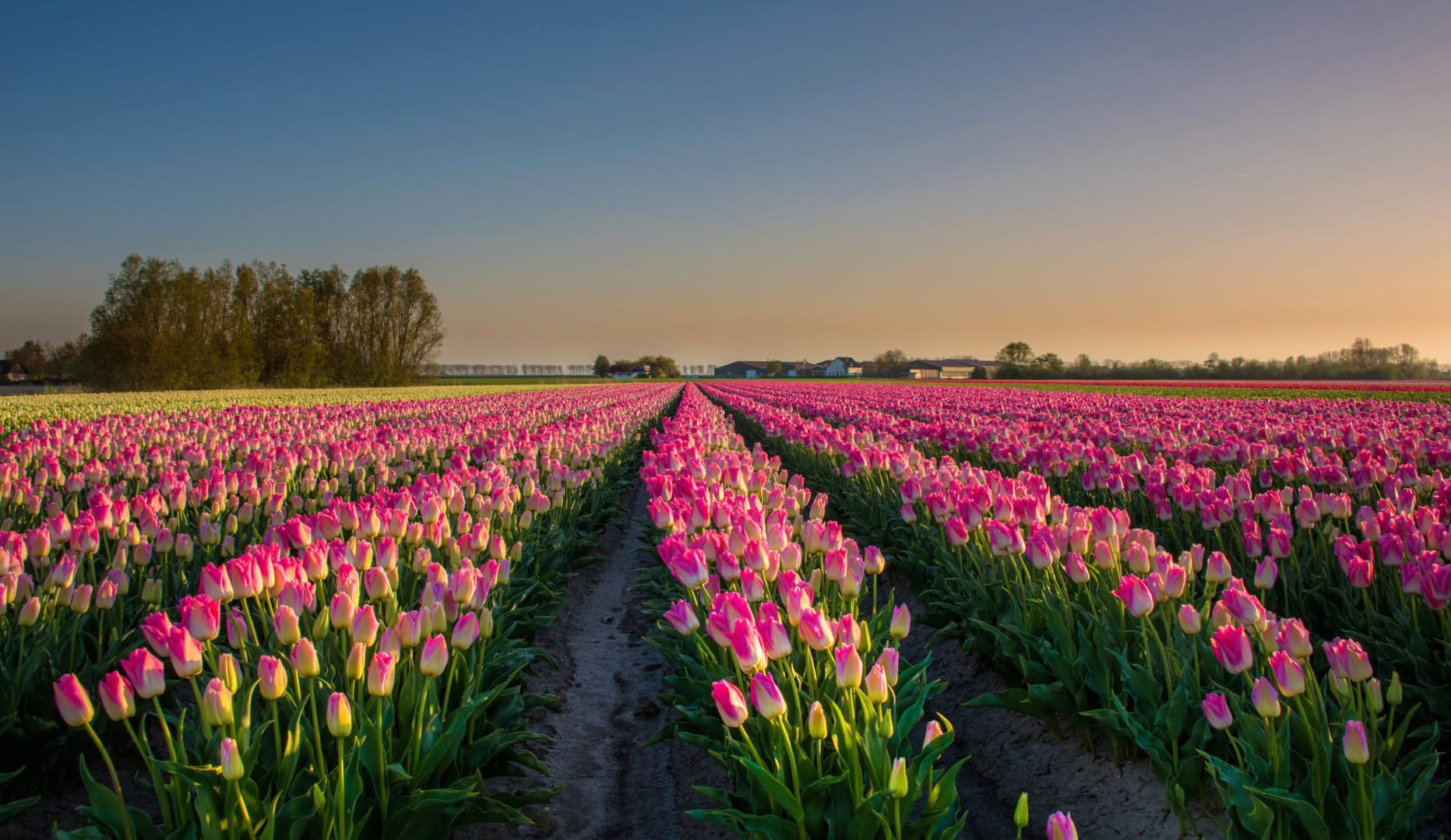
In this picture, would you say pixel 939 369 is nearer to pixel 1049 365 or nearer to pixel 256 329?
pixel 1049 365

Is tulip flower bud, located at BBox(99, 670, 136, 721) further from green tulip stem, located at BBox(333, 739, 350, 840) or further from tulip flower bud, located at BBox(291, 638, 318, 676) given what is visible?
green tulip stem, located at BBox(333, 739, 350, 840)

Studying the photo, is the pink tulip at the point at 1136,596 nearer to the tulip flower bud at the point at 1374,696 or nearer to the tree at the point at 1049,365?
the tulip flower bud at the point at 1374,696

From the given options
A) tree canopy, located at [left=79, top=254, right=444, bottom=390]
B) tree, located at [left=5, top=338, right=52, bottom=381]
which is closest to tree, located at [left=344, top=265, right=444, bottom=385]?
tree canopy, located at [left=79, top=254, right=444, bottom=390]

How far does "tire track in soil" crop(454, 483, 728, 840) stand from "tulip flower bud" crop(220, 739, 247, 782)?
1.11m

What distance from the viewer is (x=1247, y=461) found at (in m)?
6.89

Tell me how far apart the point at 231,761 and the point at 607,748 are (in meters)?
2.18

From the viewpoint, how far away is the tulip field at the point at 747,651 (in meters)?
2.24

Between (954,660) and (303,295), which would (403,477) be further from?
(303,295)

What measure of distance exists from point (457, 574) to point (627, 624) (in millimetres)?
3058

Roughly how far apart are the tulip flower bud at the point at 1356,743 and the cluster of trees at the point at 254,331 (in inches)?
2159

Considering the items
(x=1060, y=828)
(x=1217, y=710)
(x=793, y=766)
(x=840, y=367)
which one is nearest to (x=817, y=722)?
(x=793, y=766)

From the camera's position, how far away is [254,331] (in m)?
53.6

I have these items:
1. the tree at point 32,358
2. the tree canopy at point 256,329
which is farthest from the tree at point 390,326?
the tree at point 32,358

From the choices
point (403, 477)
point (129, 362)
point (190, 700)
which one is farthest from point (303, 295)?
point (190, 700)
